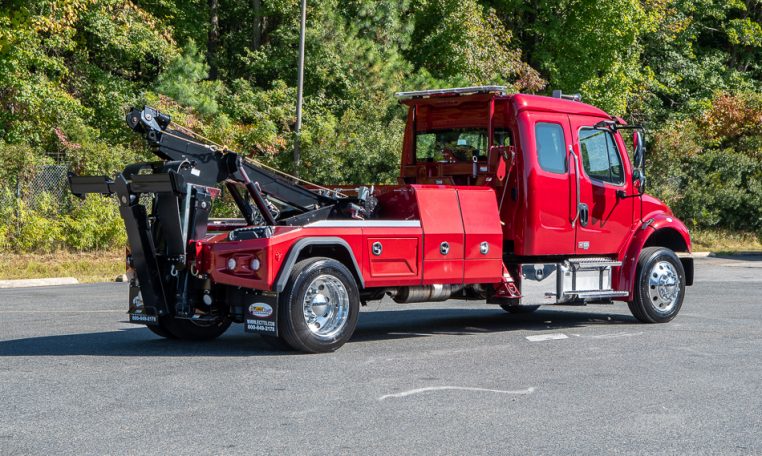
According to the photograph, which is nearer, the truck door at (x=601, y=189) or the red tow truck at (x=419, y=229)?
the red tow truck at (x=419, y=229)

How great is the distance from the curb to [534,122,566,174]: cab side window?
464 inches

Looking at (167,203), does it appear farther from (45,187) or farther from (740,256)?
(740,256)

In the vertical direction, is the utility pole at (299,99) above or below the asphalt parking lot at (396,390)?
above

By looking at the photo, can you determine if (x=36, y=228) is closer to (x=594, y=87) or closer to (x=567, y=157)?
(x=567, y=157)

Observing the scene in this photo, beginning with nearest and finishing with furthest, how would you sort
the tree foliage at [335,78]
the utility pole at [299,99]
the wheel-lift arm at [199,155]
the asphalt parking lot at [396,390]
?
the asphalt parking lot at [396,390]
the wheel-lift arm at [199,155]
the tree foliage at [335,78]
the utility pole at [299,99]

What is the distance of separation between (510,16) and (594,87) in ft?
17.5

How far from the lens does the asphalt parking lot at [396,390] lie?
648 centimetres

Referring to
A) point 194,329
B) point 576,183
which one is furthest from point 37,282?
point 576,183

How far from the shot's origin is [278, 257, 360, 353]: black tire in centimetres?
952

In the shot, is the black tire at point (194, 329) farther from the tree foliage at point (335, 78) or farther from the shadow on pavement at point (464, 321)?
the tree foliage at point (335, 78)

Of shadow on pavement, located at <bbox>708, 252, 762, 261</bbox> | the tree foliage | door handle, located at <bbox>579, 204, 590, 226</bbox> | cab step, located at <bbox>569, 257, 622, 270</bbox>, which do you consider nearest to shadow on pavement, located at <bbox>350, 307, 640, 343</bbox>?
cab step, located at <bbox>569, 257, 622, 270</bbox>

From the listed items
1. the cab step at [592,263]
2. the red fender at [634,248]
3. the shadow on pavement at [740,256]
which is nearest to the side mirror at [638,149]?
the red fender at [634,248]

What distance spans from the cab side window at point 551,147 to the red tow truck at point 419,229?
0.02 m


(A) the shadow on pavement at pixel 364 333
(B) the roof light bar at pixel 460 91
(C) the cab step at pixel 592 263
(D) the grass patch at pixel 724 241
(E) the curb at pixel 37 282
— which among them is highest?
(B) the roof light bar at pixel 460 91
